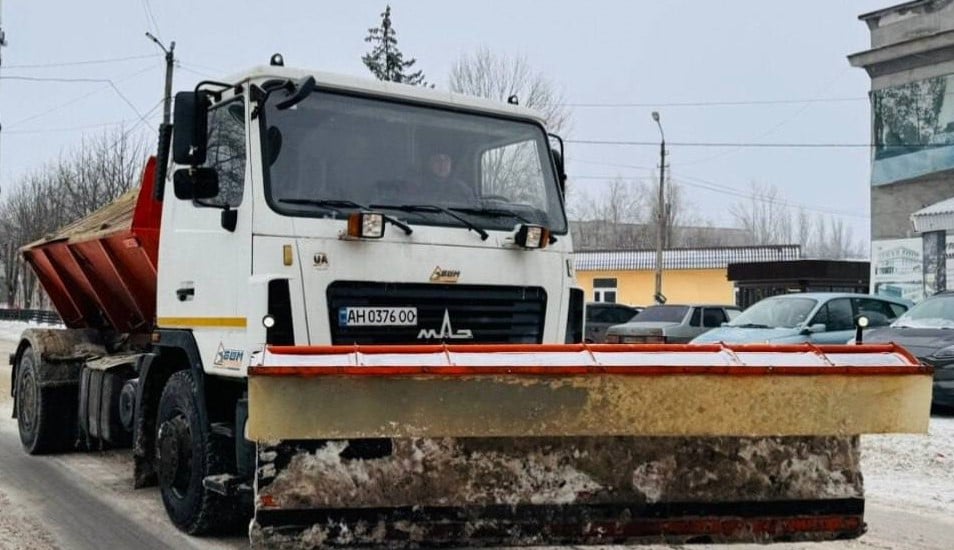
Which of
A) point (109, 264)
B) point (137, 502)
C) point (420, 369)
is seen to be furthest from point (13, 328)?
point (420, 369)

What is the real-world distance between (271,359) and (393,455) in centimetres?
74

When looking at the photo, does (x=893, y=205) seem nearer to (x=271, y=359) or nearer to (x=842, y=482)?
(x=842, y=482)

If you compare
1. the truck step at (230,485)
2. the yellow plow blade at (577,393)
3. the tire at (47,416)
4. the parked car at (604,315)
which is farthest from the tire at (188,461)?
the parked car at (604,315)

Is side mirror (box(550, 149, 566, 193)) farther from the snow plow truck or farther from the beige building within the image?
the beige building

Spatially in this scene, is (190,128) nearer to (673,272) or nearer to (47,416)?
(47,416)

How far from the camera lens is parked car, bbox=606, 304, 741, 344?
19.9 m

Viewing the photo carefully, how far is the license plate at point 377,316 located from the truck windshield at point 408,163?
1.82 feet

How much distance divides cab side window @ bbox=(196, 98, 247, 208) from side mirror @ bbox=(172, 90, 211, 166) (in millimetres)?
162

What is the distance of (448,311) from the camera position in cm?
592

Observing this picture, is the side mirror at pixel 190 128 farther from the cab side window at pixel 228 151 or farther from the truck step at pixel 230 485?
the truck step at pixel 230 485

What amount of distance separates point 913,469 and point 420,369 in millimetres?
6592

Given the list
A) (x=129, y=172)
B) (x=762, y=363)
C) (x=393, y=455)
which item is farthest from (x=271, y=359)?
(x=129, y=172)

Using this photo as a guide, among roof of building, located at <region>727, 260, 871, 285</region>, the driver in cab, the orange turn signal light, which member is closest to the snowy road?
the orange turn signal light

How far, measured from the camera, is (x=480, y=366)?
4500 millimetres
